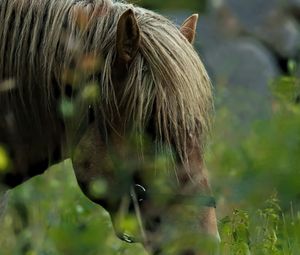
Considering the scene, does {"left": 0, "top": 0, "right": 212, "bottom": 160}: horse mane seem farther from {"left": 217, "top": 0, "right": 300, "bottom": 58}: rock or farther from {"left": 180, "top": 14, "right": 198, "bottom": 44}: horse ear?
{"left": 217, "top": 0, "right": 300, "bottom": 58}: rock

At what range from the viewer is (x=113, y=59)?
13.6 feet

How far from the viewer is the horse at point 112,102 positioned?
13.3 ft

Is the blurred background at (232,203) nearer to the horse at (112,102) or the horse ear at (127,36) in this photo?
the horse at (112,102)

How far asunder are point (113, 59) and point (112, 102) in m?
0.15

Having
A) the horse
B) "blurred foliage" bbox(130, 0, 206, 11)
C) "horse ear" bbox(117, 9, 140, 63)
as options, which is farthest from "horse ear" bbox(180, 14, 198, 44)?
"blurred foliage" bbox(130, 0, 206, 11)

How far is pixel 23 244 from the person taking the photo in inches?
168

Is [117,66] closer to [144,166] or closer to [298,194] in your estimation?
[144,166]

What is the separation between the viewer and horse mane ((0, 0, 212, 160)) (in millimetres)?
4082

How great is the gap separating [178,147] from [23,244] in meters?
0.68

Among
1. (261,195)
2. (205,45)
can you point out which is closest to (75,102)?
(261,195)

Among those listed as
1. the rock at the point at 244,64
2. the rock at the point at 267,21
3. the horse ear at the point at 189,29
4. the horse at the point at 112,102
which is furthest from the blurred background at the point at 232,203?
the rock at the point at 267,21

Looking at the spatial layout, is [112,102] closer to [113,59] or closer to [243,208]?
[113,59]

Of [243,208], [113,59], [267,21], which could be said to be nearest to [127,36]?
[113,59]

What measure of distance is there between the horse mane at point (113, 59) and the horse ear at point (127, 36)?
3 centimetres
